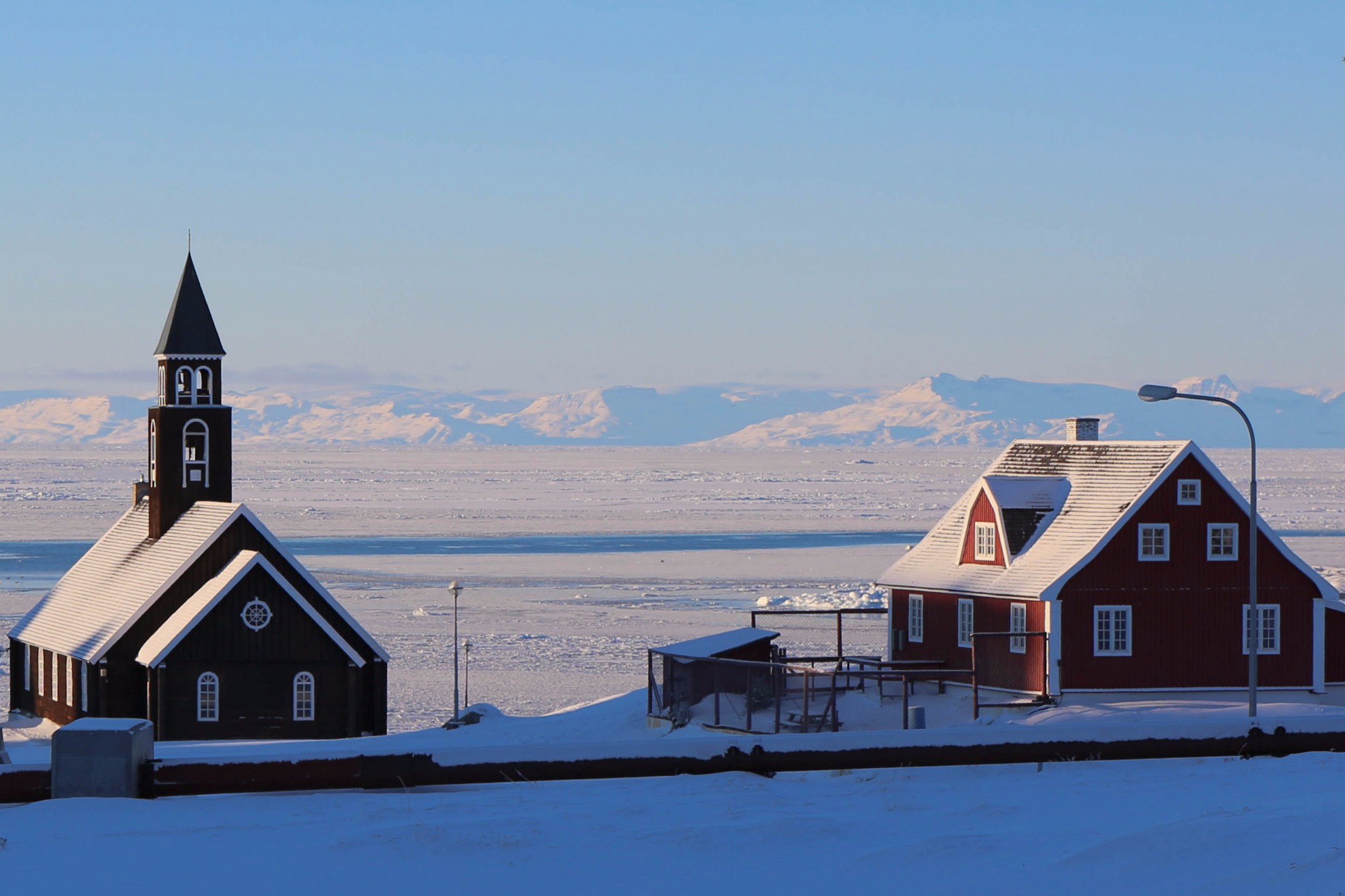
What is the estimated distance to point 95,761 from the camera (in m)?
18.9

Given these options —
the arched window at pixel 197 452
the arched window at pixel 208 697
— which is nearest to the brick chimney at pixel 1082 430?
the arched window at pixel 208 697

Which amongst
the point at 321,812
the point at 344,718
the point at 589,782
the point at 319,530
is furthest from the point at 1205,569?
the point at 319,530

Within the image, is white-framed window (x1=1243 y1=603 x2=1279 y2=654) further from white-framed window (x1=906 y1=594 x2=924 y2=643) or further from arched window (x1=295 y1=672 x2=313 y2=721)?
arched window (x1=295 y1=672 x2=313 y2=721)

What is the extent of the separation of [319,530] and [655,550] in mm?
31805

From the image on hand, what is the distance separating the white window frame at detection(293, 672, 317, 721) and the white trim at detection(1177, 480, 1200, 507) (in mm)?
22799

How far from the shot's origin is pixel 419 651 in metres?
65.9

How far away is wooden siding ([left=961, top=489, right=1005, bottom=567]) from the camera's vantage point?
47344 mm

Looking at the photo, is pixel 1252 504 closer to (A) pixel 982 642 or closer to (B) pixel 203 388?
(A) pixel 982 642

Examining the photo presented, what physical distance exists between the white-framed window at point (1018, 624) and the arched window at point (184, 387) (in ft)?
82.3

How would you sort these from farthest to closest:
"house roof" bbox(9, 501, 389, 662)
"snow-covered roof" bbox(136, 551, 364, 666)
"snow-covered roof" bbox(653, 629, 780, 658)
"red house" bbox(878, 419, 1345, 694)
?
"house roof" bbox(9, 501, 389, 662) < "snow-covered roof" bbox(136, 551, 364, 666) < "red house" bbox(878, 419, 1345, 694) < "snow-covered roof" bbox(653, 629, 780, 658)

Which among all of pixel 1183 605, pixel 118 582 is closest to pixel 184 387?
pixel 118 582

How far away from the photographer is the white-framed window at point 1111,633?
44.5 metres

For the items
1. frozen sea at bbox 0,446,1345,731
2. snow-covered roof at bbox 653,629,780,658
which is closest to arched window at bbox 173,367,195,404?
frozen sea at bbox 0,446,1345,731

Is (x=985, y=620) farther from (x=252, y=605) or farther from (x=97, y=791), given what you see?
(x=97, y=791)
